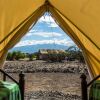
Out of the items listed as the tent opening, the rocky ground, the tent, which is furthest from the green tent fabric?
the rocky ground

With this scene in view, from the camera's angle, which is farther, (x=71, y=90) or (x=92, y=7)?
(x=71, y=90)

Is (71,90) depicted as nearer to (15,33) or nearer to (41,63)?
(15,33)

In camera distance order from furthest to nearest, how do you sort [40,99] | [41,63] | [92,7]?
[41,63] → [40,99] → [92,7]

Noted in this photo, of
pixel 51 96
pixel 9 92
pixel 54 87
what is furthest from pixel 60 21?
pixel 54 87

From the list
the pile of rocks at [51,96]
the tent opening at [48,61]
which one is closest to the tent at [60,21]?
the tent opening at [48,61]

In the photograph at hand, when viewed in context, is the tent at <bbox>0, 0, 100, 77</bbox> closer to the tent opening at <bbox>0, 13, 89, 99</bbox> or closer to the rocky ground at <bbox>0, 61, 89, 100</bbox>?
the tent opening at <bbox>0, 13, 89, 99</bbox>

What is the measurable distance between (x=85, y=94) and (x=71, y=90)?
8059mm

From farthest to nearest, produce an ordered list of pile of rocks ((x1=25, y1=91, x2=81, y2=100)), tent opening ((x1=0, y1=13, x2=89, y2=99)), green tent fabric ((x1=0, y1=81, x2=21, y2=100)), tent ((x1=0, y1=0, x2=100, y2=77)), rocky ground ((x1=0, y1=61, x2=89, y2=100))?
rocky ground ((x1=0, y1=61, x2=89, y2=100))
pile of rocks ((x1=25, y1=91, x2=81, y2=100))
tent opening ((x1=0, y1=13, x2=89, y2=99))
tent ((x1=0, y1=0, x2=100, y2=77))
green tent fabric ((x1=0, y1=81, x2=21, y2=100))

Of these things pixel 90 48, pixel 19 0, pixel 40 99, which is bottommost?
pixel 40 99

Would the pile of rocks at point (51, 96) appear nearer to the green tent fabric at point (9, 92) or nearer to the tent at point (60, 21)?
the tent at point (60, 21)

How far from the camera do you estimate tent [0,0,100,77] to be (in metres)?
4.66

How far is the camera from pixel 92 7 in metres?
4.49

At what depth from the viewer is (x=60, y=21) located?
16.5 ft

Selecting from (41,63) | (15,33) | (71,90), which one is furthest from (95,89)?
(41,63)
